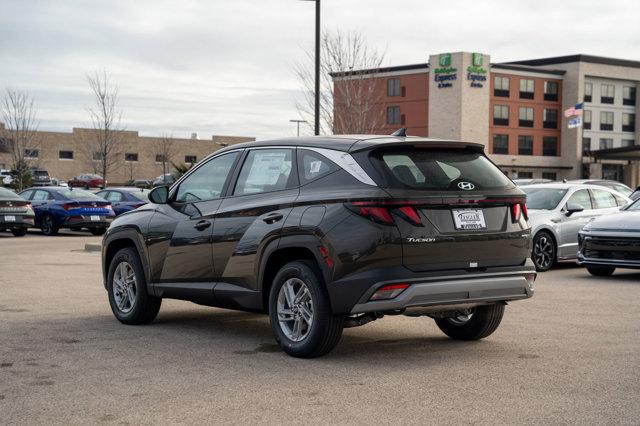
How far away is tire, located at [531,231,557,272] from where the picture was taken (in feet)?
56.3

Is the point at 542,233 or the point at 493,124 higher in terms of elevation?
the point at 493,124

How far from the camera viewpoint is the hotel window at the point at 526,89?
3393 inches

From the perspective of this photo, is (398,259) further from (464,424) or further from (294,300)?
(464,424)

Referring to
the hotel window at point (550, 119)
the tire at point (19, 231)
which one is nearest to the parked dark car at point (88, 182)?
the hotel window at point (550, 119)

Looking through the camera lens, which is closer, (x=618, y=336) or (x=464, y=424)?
(x=464, y=424)

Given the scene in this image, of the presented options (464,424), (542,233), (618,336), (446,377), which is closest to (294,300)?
(446,377)

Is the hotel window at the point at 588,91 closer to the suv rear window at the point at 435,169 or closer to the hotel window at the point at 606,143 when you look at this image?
the hotel window at the point at 606,143

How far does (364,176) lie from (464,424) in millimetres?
2449

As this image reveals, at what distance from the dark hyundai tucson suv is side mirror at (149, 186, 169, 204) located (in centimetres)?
59

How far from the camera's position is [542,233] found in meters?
17.2

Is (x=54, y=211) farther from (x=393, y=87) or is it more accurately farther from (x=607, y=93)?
(x=607, y=93)

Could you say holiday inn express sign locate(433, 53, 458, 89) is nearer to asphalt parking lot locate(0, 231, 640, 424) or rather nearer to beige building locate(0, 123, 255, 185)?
beige building locate(0, 123, 255, 185)

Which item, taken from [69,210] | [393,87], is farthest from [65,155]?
[69,210]

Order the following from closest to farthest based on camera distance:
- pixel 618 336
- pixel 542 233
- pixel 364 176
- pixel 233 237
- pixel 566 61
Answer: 1. pixel 364 176
2. pixel 233 237
3. pixel 618 336
4. pixel 542 233
5. pixel 566 61
